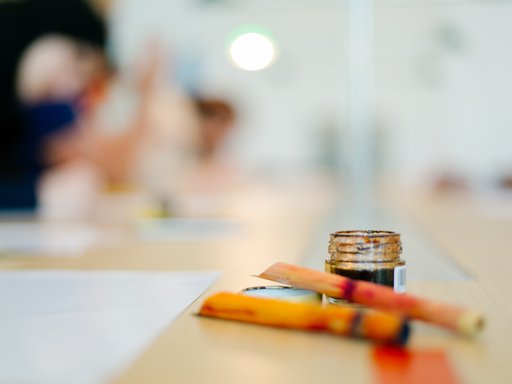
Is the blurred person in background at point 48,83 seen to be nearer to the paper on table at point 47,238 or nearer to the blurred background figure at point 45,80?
the blurred background figure at point 45,80

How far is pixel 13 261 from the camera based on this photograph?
1114 mm

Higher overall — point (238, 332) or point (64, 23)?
point (64, 23)

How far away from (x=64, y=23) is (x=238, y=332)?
339 cm

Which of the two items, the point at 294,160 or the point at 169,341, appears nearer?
the point at 169,341

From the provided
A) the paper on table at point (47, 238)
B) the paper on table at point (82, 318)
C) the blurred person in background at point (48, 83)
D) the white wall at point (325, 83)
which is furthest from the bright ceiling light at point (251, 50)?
the white wall at point (325, 83)

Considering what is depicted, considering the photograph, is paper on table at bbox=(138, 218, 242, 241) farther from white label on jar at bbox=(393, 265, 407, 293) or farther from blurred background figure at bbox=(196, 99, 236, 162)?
blurred background figure at bbox=(196, 99, 236, 162)

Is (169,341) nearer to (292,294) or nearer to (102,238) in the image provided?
(292,294)

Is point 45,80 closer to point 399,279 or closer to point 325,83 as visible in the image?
point 399,279

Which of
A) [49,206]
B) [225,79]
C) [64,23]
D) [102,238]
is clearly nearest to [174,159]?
[225,79]

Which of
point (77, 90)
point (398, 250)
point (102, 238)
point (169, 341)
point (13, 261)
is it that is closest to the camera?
point (169, 341)

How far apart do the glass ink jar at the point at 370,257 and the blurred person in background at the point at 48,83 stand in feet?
9.57

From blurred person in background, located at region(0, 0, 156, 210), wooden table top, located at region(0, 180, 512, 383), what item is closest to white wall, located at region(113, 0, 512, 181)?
blurred person in background, located at region(0, 0, 156, 210)

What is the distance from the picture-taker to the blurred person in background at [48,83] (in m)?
3.61

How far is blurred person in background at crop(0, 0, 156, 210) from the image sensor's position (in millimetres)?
3607
